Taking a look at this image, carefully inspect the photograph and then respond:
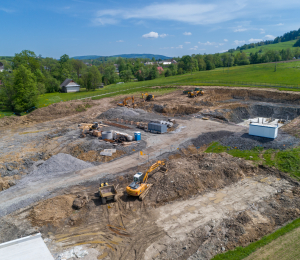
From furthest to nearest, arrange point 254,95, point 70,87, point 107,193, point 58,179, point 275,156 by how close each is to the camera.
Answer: point 70,87 → point 254,95 → point 275,156 → point 58,179 → point 107,193

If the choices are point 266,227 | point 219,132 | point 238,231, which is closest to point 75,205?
point 238,231

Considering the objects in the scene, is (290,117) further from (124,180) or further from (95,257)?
(95,257)

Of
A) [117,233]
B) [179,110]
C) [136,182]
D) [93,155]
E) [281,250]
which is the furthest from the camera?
[179,110]

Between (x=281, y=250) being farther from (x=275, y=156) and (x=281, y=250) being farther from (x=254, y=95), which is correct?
(x=254, y=95)

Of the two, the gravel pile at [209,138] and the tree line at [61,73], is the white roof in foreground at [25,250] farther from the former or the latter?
the tree line at [61,73]

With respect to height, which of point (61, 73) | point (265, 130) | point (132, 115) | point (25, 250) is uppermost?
point (61, 73)

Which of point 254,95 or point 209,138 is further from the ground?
point 254,95

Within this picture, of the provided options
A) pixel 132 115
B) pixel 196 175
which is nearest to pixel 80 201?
pixel 196 175

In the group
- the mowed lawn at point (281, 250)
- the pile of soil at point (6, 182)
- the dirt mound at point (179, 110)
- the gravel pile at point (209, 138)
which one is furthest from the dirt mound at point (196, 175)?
the dirt mound at point (179, 110)
